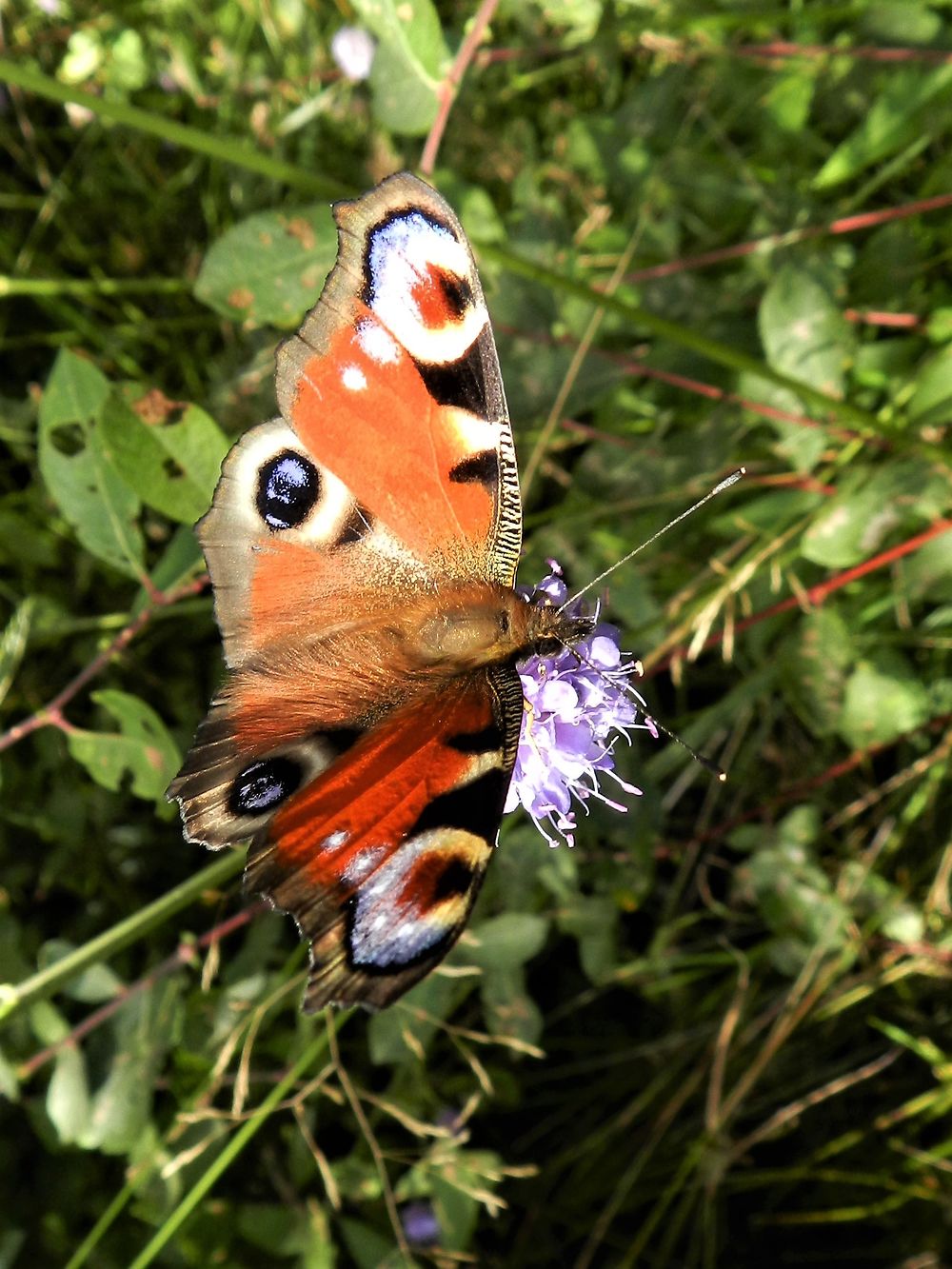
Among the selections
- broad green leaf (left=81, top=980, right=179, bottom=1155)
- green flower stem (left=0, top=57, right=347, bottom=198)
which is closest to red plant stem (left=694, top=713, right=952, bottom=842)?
broad green leaf (left=81, top=980, right=179, bottom=1155)

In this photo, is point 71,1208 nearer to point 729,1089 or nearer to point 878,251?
point 729,1089

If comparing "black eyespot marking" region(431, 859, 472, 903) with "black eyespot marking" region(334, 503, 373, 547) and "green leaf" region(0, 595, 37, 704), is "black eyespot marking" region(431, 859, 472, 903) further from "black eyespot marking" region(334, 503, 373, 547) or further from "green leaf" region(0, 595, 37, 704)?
"green leaf" region(0, 595, 37, 704)

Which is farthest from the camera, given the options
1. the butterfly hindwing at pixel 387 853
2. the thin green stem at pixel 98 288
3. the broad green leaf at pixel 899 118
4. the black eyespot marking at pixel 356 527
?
the thin green stem at pixel 98 288

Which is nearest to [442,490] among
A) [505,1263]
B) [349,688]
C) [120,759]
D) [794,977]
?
[349,688]

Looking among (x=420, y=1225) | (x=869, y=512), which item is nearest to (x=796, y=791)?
(x=869, y=512)

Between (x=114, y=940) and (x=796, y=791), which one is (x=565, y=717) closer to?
(x=114, y=940)

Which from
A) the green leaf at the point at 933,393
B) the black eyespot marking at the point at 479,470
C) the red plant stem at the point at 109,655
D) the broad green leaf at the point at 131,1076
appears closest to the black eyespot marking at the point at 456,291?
the black eyespot marking at the point at 479,470

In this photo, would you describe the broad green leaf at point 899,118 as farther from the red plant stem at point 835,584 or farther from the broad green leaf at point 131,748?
the broad green leaf at point 131,748
